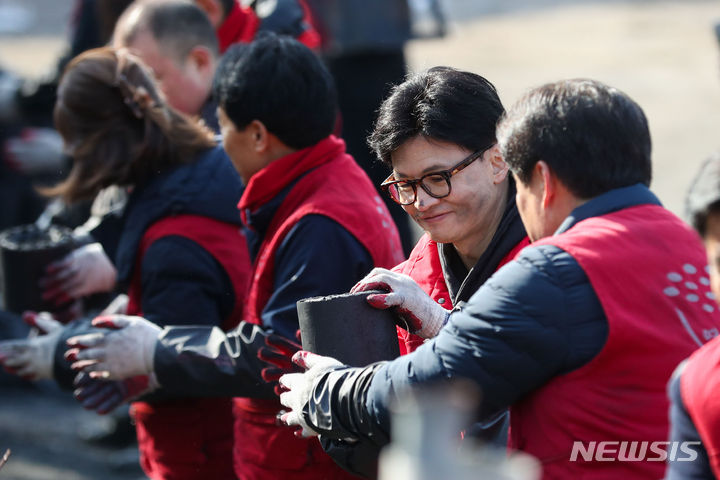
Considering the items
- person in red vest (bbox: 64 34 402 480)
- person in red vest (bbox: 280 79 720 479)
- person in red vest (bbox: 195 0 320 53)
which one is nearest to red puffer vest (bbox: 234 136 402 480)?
person in red vest (bbox: 64 34 402 480)

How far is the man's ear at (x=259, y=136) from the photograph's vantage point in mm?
2887

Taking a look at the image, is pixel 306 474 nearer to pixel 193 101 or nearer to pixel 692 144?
pixel 193 101

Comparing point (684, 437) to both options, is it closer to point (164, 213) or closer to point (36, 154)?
point (164, 213)

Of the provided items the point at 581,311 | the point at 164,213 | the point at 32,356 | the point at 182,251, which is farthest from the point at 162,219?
the point at 581,311

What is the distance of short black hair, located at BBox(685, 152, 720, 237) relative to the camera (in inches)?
66.5

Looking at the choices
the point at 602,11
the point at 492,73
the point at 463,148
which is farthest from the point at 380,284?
the point at 602,11

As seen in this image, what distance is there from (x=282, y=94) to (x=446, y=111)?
2.17 ft

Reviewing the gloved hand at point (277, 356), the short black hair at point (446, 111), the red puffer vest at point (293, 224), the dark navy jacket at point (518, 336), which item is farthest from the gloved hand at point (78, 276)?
the dark navy jacket at point (518, 336)

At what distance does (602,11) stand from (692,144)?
7.72 metres

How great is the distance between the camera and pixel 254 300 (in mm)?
2836

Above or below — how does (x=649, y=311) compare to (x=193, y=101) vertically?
above

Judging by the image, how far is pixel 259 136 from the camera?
9.54 ft

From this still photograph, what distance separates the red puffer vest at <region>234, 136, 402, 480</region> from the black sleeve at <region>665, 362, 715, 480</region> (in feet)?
3.88

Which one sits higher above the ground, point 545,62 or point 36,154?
point 36,154
